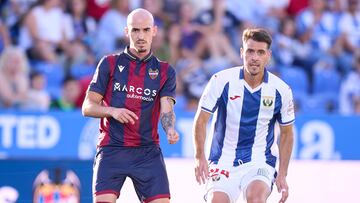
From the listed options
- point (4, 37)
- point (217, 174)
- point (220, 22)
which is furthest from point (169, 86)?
point (220, 22)

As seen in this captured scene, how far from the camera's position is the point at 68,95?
47.5 feet

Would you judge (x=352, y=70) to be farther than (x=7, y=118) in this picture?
Yes

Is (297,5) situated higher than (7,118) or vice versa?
(297,5)

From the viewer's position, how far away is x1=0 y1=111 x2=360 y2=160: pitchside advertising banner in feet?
44.1

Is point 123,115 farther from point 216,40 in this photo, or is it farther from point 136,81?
point 216,40

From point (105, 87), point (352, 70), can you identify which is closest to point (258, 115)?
point (105, 87)

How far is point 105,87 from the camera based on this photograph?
811 centimetres

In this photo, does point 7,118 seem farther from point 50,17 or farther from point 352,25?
point 352,25

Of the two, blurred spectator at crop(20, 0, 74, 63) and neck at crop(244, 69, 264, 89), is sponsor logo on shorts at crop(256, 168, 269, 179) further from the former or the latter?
blurred spectator at crop(20, 0, 74, 63)

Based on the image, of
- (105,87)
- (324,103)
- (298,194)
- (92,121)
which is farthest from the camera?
(324,103)

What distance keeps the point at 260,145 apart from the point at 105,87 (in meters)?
1.38

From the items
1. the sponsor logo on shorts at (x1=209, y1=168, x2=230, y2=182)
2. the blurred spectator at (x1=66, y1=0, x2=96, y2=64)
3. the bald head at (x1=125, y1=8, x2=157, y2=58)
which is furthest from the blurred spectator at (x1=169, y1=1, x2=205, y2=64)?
the bald head at (x1=125, y1=8, x2=157, y2=58)

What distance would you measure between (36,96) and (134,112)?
655 centimetres

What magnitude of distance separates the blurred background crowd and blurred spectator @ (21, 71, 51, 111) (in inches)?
0.6
